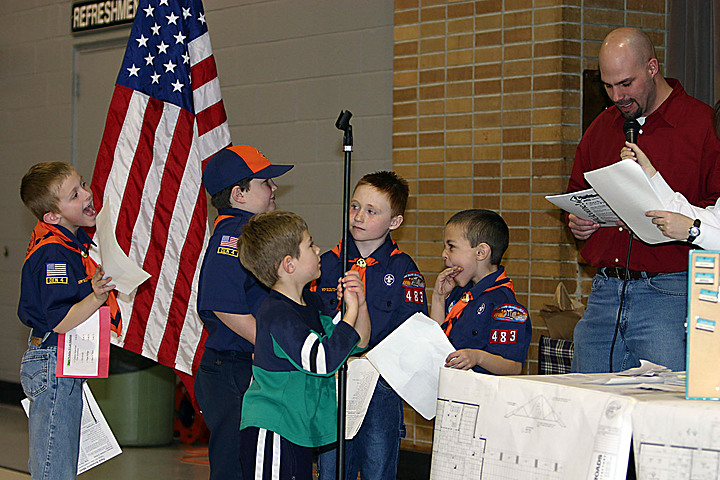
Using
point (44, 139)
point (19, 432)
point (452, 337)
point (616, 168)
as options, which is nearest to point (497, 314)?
point (452, 337)

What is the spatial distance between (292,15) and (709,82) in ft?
8.39

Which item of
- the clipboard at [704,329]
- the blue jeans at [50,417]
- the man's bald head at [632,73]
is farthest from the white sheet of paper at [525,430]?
the blue jeans at [50,417]

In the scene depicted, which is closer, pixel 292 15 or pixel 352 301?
pixel 352 301

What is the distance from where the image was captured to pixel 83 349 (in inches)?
126

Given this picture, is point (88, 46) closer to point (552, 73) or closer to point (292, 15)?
point (292, 15)

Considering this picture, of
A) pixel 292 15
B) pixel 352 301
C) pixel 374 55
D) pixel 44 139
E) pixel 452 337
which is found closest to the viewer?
pixel 352 301

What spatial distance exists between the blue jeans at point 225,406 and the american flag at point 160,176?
96cm

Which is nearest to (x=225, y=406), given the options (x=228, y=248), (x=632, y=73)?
(x=228, y=248)

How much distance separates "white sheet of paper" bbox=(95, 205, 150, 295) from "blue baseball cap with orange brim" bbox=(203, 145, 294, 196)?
401 mm

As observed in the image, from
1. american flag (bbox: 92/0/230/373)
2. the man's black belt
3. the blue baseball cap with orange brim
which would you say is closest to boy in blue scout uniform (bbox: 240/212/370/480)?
the blue baseball cap with orange brim

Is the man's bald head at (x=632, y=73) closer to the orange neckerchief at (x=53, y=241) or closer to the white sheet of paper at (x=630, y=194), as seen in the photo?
the white sheet of paper at (x=630, y=194)

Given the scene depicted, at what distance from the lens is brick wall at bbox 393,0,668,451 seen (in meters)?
4.12

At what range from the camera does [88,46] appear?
644 cm

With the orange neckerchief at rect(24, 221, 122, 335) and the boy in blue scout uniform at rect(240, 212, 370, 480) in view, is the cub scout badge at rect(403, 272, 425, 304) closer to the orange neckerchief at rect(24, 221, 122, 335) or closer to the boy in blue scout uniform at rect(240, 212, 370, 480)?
the boy in blue scout uniform at rect(240, 212, 370, 480)
